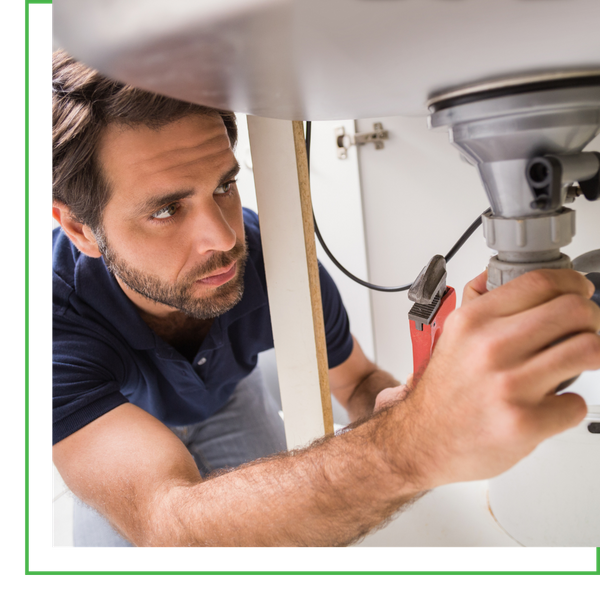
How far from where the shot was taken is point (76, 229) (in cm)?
71

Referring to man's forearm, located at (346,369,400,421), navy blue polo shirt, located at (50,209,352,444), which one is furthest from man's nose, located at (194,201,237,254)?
man's forearm, located at (346,369,400,421)

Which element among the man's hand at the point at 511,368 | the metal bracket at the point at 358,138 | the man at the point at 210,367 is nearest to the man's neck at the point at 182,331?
the man at the point at 210,367

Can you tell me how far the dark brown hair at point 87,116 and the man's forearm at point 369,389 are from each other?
0.55 meters

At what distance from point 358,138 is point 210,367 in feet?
1.55

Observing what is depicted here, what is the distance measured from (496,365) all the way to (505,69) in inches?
6.0

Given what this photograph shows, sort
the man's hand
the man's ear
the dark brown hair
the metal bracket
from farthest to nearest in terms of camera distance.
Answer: the metal bracket
the man's ear
the dark brown hair
the man's hand

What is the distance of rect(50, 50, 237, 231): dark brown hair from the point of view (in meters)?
0.55

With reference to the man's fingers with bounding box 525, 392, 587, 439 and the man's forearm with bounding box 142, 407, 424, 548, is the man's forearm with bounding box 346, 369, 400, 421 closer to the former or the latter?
the man's forearm with bounding box 142, 407, 424, 548

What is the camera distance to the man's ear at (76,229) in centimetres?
70

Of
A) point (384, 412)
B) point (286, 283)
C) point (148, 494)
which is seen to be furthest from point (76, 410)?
point (384, 412)

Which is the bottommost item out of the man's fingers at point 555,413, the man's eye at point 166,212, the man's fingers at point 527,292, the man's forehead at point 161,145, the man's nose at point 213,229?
the man's fingers at point 555,413

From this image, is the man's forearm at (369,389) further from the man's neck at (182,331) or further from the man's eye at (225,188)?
the man's eye at (225,188)

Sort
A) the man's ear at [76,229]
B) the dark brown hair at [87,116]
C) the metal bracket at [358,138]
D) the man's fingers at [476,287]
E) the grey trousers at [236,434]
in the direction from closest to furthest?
the man's fingers at [476,287], the dark brown hair at [87,116], the man's ear at [76,229], the metal bracket at [358,138], the grey trousers at [236,434]

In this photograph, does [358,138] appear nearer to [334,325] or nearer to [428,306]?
[334,325]
